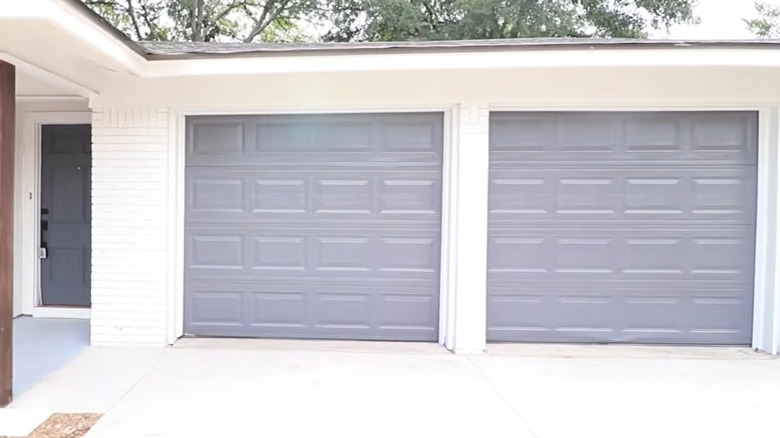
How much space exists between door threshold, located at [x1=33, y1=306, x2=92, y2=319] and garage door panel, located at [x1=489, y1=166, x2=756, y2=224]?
422cm

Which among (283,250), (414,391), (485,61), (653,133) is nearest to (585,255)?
(653,133)

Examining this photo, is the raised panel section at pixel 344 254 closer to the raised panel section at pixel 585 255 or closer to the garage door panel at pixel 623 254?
the garage door panel at pixel 623 254

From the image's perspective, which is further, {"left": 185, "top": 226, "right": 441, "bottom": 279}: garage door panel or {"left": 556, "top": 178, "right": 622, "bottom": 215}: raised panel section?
{"left": 185, "top": 226, "right": 441, "bottom": 279}: garage door panel

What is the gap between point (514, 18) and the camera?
1219cm

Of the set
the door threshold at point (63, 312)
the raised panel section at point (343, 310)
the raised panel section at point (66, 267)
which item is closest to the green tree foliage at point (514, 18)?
the raised panel section at point (343, 310)

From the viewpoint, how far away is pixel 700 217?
16.7ft

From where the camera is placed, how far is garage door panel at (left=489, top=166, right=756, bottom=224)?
5066mm

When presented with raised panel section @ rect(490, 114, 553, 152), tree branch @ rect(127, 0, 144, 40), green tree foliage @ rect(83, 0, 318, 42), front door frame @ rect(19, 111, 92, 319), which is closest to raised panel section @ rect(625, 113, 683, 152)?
raised panel section @ rect(490, 114, 553, 152)

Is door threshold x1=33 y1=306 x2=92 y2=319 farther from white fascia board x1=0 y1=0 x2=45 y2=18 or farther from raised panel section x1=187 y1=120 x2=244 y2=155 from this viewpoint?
white fascia board x1=0 y1=0 x2=45 y2=18

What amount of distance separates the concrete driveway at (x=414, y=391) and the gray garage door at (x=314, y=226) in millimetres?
300

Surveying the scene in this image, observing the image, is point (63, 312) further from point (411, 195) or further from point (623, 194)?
point (623, 194)

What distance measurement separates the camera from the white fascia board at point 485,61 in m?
4.27

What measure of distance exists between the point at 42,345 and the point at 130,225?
1258mm

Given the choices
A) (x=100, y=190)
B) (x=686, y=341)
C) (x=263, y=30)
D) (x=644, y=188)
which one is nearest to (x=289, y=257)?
(x=100, y=190)
